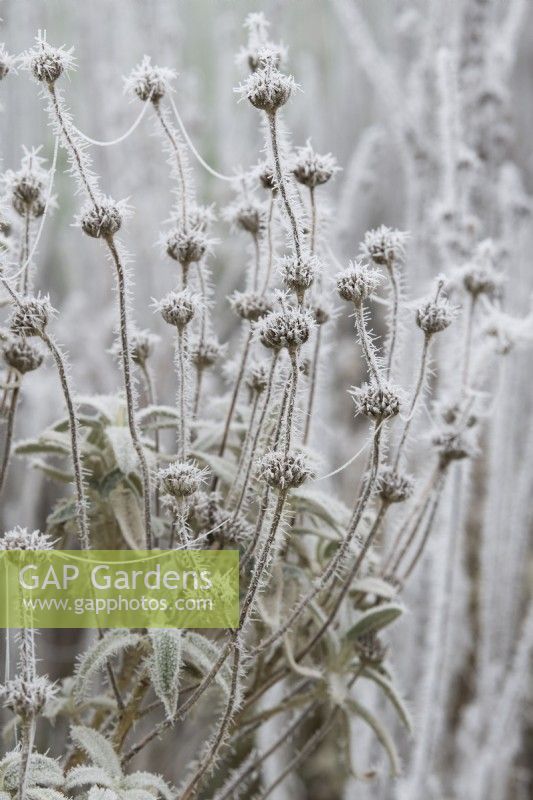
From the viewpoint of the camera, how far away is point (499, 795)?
109 cm

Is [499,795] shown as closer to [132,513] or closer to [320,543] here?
[320,543]

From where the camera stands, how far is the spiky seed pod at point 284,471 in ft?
1.30

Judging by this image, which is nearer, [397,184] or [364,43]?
[364,43]

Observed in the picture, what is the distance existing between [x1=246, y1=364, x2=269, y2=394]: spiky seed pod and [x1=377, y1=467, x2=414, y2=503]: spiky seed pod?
85mm

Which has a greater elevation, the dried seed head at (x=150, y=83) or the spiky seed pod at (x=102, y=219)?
the dried seed head at (x=150, y=83)

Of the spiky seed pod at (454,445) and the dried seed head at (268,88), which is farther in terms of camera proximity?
the spiky seed pod at (454,445)

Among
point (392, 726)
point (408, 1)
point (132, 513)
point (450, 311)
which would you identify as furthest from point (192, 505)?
point (408, 1)

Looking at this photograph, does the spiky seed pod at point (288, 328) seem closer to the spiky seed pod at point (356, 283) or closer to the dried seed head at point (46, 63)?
the spiky seed pod at point (356, 283)

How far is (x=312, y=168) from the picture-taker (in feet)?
1.56

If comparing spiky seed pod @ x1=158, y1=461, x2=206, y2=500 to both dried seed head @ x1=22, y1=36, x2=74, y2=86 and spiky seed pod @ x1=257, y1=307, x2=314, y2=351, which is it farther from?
dried seed head @ x1=22, y1=36, x2=74, y2=86

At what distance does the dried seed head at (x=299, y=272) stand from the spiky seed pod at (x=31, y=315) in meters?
0.12

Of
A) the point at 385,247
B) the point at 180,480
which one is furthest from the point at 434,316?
the point at 180,480

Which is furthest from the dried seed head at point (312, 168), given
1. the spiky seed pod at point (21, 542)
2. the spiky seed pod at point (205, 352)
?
the spiky seed pod at point (21, 542)

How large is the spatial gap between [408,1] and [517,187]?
1.40ft
